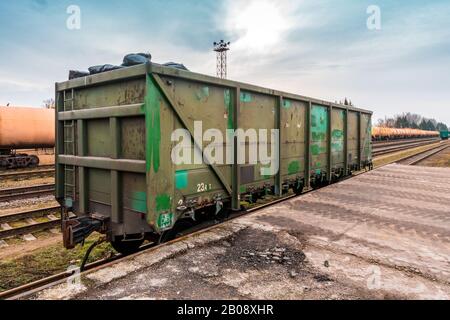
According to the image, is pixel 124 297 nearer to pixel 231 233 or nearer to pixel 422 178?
pixel 231 233

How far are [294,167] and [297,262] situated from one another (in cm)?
383

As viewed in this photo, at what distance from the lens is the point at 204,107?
199 inches

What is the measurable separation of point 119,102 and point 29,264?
3310mm

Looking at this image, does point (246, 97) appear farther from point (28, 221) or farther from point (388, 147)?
point (388, 147)

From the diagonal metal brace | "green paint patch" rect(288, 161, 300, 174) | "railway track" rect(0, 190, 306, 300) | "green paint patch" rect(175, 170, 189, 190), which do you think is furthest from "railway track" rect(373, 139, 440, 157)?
"green paint patch" rect(175, 170, 189, 190)

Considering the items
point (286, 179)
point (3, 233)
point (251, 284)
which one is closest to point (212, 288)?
point (251, 284)

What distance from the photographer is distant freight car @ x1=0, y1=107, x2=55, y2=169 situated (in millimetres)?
16172

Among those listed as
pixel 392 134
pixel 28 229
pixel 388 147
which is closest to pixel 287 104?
pixel 28 229

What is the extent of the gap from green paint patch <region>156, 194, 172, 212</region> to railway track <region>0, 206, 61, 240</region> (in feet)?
14.3

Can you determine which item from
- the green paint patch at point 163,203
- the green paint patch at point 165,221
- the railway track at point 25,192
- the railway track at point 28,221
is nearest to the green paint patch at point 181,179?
the green paint patch at point 163,203

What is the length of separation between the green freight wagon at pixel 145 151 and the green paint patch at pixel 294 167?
1138mm

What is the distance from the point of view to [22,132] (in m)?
16.7

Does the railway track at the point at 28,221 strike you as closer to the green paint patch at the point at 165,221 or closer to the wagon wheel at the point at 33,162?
the green paint patch at the point at 165,221

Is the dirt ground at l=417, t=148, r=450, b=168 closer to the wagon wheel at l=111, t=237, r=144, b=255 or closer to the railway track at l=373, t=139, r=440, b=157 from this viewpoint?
the railway track at l=373, t=139, r=440, b=157
